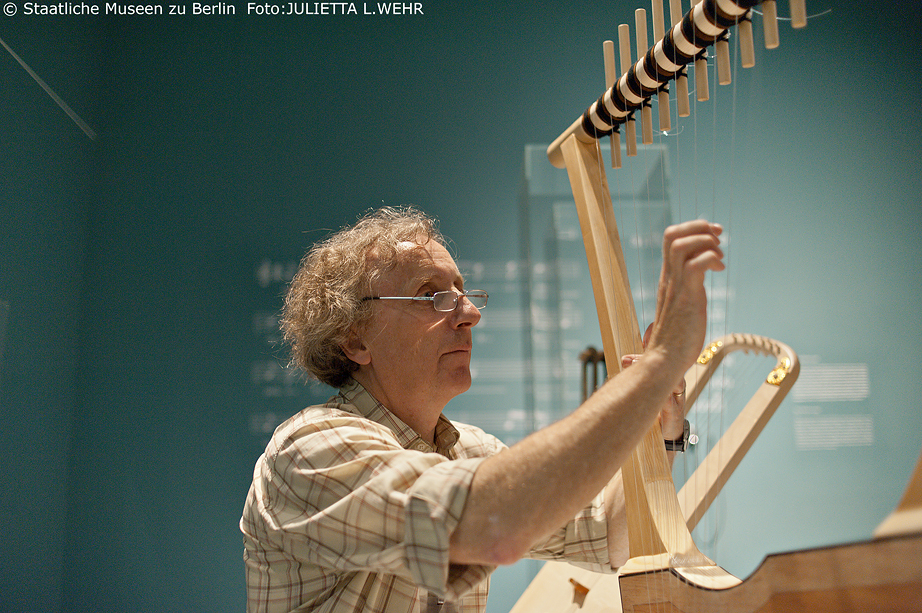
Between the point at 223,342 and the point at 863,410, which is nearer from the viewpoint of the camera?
the point at 863,410

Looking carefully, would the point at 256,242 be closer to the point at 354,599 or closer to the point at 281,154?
the point at 281,154

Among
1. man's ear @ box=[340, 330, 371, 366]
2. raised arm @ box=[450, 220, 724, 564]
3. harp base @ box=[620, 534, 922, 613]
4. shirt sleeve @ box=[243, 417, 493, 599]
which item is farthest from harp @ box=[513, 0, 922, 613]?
man's ear @ box=[340, 330, 371, 366]

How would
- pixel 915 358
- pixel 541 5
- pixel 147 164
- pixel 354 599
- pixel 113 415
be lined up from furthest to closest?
pixel 541 5 < pixel 147 164 < pixel 113 415 < pixel 915 358 < pixel 354 599

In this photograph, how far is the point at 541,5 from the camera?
2328 millimetres

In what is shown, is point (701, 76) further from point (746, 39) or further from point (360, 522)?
point (360, 522)

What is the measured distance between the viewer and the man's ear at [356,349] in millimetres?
1254

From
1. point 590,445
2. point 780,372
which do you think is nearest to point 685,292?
point 590,445

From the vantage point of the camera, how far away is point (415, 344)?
1213 mm

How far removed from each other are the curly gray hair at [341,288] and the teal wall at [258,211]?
0.85 meters

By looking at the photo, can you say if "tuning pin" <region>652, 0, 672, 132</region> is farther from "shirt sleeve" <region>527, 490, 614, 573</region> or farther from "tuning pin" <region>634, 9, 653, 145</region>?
"shirt sleeve" <region>527, 490, 614, 573</region>

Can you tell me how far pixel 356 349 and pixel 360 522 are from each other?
0.52 m

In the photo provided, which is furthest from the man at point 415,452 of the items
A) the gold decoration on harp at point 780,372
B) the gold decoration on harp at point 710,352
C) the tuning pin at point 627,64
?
the gold decoration on harp at point 780,372

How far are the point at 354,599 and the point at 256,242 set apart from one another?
1.51 meters

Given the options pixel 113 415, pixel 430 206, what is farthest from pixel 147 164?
pixel 430 206
